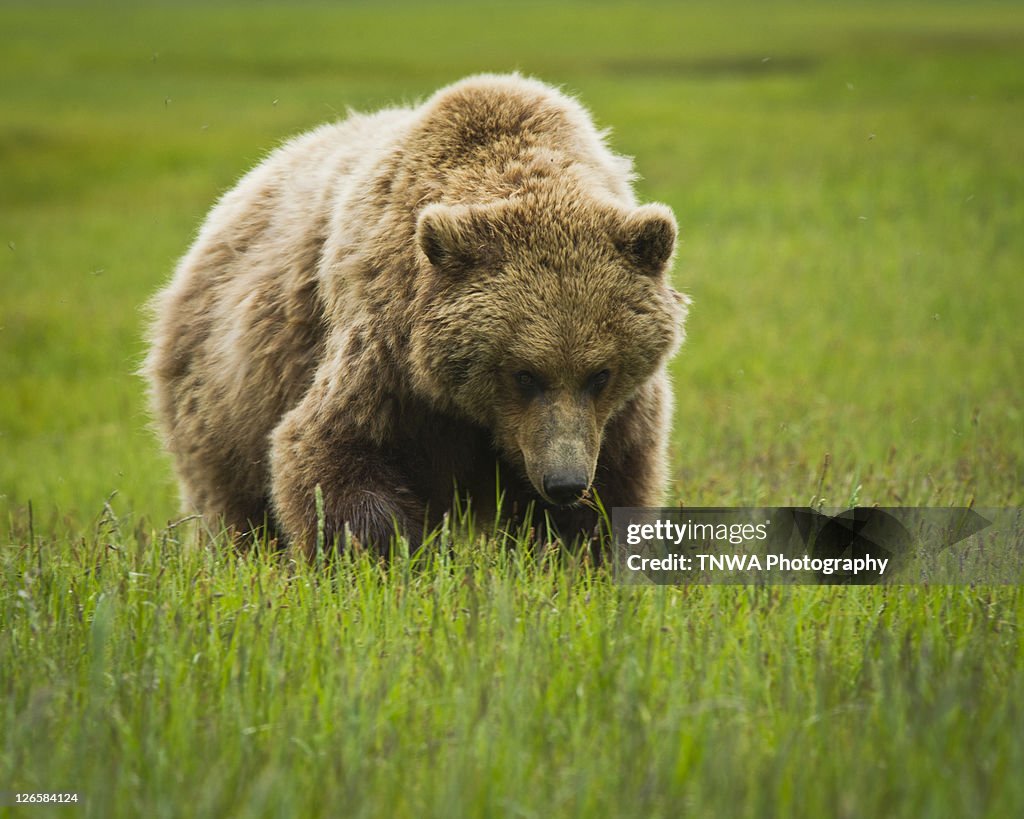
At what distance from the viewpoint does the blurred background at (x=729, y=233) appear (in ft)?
27.8

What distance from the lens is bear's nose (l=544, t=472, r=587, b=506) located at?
14.7 feet

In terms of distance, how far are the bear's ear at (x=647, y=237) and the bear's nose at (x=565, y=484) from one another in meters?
0.93

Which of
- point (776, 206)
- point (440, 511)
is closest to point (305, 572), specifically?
point (440, 511)

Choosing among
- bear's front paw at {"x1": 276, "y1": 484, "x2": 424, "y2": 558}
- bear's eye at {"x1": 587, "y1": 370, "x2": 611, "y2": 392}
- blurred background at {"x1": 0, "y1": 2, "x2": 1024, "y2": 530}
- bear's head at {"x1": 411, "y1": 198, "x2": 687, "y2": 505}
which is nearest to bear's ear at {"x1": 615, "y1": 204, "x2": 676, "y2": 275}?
bear's head at {"x1": 411, "y1": 198, "x2": 687, "y2": 505}

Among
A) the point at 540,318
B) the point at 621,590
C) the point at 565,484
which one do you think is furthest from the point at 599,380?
the point at 621,590

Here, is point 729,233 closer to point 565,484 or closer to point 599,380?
point 599,380

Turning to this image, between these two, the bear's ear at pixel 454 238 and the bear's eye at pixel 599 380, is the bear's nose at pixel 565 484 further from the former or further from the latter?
the bear's ear at pixel 454 238

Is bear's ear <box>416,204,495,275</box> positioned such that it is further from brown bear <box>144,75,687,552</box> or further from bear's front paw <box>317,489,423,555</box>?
bear's front paw <box>317,489,423,555</box>

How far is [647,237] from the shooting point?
15.9 feet

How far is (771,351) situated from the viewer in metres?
11.2

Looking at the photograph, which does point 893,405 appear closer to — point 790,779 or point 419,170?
point 419,170

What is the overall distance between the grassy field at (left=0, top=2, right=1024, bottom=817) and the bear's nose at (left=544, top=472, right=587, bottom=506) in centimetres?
26

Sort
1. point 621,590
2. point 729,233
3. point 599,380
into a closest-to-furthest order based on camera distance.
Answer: point 621,590
point 599,380
point 729,233

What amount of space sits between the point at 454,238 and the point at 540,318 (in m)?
0.43
